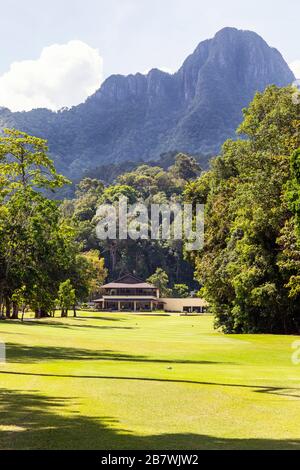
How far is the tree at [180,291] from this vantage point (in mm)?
168700

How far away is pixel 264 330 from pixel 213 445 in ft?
149

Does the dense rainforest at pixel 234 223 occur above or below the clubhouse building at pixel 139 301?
above

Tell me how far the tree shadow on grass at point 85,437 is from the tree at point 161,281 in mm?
148873

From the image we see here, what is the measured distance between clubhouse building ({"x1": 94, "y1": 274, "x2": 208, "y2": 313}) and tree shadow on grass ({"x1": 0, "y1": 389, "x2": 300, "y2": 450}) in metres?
134

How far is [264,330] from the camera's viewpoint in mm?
53312

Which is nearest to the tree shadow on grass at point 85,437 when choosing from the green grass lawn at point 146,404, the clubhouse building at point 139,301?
the green grass lawn at point 146,404

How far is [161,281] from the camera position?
164000 mm

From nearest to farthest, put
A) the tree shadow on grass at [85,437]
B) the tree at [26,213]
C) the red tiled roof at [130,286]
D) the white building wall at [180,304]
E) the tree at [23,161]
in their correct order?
the tree shadow on grass at [85,437], the tree at [23,161], the tree at [26,213], the white building wall at [180,304], the red tiled roof at [130,286]

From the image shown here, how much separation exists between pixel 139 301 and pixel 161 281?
16.2 metres

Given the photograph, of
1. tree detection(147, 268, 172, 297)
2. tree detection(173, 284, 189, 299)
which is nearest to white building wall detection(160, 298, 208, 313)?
tree detection(147, 268, 172, 297)

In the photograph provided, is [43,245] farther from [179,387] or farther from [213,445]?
[213,445]

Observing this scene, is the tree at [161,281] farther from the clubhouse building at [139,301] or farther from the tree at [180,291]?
the clubhouse building at [139,301]

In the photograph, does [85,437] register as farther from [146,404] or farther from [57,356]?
[57,356]

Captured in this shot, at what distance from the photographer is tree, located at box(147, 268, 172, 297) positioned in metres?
163
